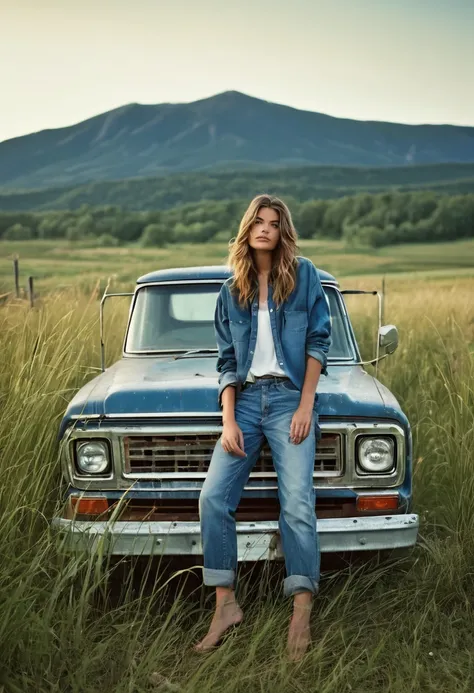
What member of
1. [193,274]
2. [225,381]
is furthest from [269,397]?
[193,274]

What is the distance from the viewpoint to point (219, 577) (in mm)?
3711

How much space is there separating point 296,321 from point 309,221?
70992 mm

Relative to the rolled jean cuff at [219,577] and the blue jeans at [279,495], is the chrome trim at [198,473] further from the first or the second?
the rolled jean cuff at [219,577]

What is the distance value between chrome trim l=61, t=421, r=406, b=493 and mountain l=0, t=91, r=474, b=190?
492 ft

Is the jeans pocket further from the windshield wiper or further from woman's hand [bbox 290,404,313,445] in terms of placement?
the windshield wiper

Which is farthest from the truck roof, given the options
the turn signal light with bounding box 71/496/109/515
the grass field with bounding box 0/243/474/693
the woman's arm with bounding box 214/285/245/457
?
the turn signal light with bounding box 71/496/109/515

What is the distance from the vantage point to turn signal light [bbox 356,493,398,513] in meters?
3.96

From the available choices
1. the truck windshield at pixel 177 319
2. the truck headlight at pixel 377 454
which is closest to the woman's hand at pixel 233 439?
the truck headlight at pixel 377 454

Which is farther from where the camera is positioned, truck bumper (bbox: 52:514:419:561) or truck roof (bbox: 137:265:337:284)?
truck roof (bbox: 137:265:337:284)

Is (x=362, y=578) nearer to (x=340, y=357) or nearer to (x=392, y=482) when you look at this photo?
(x=392, y=482)

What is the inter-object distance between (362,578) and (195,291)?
1988 mm

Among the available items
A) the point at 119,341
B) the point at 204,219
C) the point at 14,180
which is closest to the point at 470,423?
Result: the point at 119,341

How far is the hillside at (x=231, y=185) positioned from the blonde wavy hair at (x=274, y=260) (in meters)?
101

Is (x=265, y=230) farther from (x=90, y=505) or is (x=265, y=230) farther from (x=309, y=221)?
(x=309, y=221)
